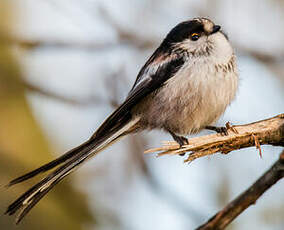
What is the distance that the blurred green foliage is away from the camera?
4.70 m

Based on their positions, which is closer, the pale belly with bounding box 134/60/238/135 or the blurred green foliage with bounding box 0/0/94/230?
the pale belly with bounding box 134/60/238/135

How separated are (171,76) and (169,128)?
1.71 ft

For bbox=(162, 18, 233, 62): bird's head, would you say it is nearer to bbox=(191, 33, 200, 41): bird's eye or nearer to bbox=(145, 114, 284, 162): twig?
bbox=(191, 33, 200, 41): bird's eye

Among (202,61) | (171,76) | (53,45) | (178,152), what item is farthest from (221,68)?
(53,45)

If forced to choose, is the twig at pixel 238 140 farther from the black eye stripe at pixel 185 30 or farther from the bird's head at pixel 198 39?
the black eye stripe at pixel 185 30

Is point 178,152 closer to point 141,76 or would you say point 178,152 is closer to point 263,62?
point 141,76

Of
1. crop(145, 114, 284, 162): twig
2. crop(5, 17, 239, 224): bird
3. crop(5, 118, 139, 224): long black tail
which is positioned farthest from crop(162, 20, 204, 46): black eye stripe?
crop(145, 114, 284, 162): twig

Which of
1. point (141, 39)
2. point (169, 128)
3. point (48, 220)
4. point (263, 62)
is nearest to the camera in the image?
point (169, 128)

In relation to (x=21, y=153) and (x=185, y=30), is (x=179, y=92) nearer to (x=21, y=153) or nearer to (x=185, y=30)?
(x=185, y=30)

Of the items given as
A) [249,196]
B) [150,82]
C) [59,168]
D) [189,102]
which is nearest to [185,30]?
[150,82]

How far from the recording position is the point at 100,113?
18.5 feet

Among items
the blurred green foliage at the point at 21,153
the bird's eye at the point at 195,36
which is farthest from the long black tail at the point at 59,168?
the bird's eye at the point at 195,36

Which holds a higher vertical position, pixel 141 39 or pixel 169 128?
pixel 141 39

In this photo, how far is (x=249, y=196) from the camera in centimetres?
281
